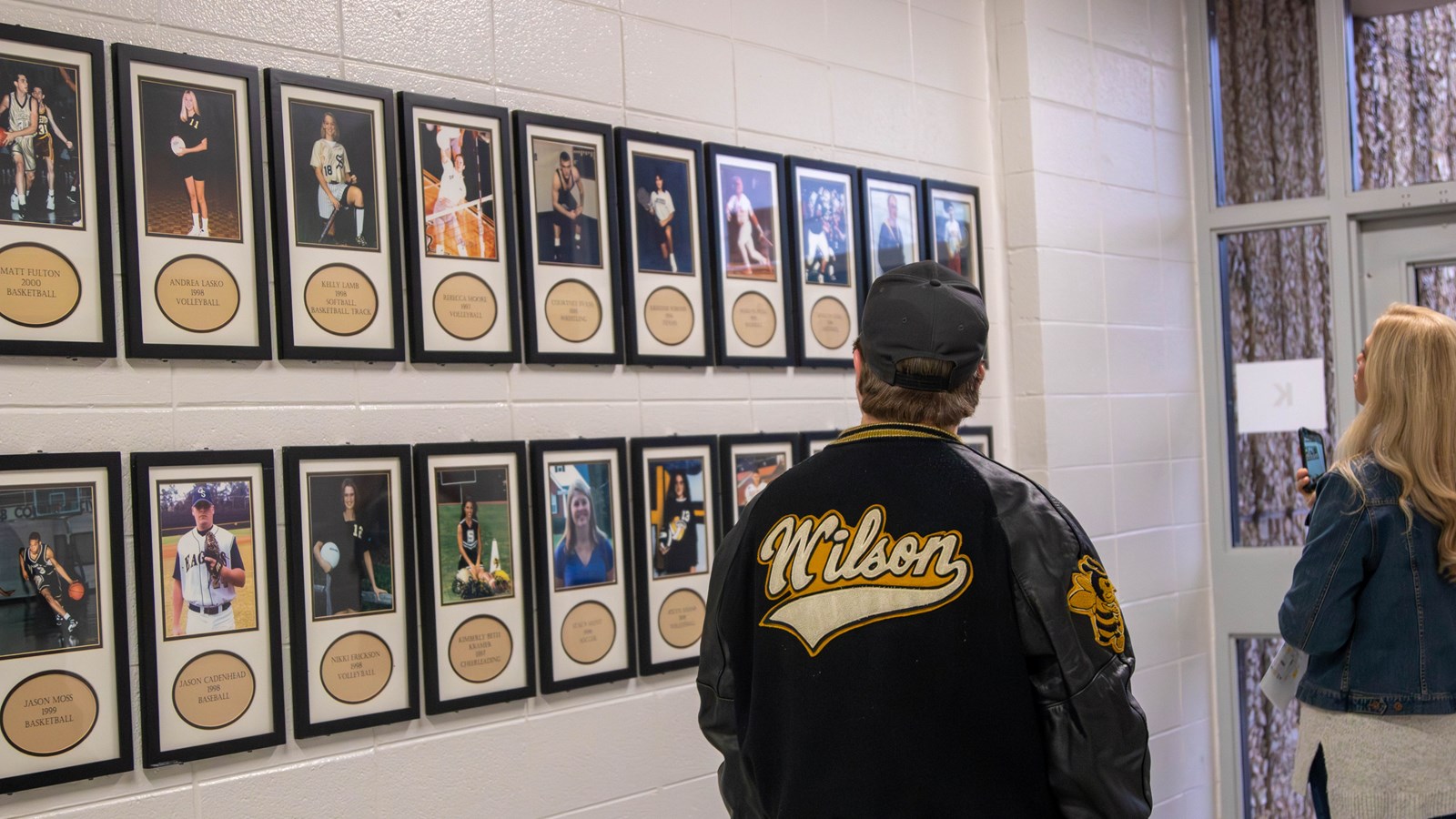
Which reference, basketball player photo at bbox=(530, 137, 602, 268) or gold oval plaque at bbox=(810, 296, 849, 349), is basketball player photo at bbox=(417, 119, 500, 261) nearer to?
basketball player photo at bbox=(530, 137, 602, 268)

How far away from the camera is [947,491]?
63.0 inches

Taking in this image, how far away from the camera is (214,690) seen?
2.02 metres

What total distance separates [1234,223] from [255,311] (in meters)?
3.28

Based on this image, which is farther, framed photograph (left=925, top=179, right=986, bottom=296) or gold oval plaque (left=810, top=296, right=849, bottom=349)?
framed photograph (left=925, top=179, right=986, bottom=296)

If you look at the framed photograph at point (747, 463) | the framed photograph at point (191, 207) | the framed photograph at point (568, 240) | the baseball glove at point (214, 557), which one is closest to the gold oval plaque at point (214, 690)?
the baseball glove at point (214, 557)

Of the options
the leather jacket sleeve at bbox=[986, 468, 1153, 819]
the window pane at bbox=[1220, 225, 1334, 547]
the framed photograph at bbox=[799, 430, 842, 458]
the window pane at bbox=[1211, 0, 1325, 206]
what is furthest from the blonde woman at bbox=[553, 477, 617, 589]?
the window pane at bbox=[1211, 0, 1325, 206]

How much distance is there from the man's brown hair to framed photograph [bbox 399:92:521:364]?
968 millimetres

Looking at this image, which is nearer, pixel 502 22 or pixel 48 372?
pixel 48 372

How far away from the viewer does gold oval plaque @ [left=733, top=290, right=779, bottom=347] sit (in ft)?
9.49

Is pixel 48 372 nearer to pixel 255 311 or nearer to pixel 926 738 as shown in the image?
pixel 255 311

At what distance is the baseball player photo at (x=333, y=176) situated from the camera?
2168 mm

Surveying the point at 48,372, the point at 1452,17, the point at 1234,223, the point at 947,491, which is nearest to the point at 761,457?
the point at 947,491

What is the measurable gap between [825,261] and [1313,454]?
1274 millimetres

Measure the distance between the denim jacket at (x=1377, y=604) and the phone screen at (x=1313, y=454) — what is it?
0.30 metres
